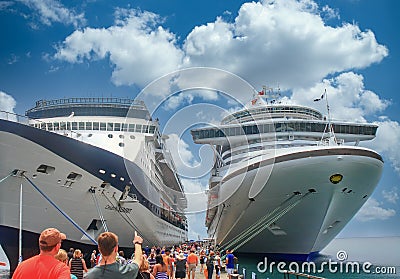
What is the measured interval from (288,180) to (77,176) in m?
9.59

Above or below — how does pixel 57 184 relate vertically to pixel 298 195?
below

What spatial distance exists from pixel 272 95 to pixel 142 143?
496 inches

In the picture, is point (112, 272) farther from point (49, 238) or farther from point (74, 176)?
point (74, 176)

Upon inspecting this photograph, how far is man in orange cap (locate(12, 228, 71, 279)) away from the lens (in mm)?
3162

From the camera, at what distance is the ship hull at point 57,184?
14.7 metres

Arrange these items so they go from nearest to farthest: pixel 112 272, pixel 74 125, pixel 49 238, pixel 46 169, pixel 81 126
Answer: pixel 112 272 < pixel 49 238 < pixel 46 169 < pixel 81 126 < pixel 74 125

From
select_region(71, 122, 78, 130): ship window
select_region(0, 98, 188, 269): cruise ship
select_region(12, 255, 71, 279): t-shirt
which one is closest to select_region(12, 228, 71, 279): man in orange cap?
select_region(12, 255, 71, 279): t-shirt

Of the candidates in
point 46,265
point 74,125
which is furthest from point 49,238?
point 74,125

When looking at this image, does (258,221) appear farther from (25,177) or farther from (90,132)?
(25,177)

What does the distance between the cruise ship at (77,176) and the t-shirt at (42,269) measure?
9.98 metres

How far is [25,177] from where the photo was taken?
15.1 metres

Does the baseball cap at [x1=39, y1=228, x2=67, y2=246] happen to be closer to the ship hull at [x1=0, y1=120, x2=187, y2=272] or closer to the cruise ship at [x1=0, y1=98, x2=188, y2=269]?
the cruise ship at [x1=0, y1=98, x2=188, y2=269]

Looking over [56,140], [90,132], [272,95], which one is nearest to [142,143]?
[90,132]

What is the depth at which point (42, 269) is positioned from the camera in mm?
3170
